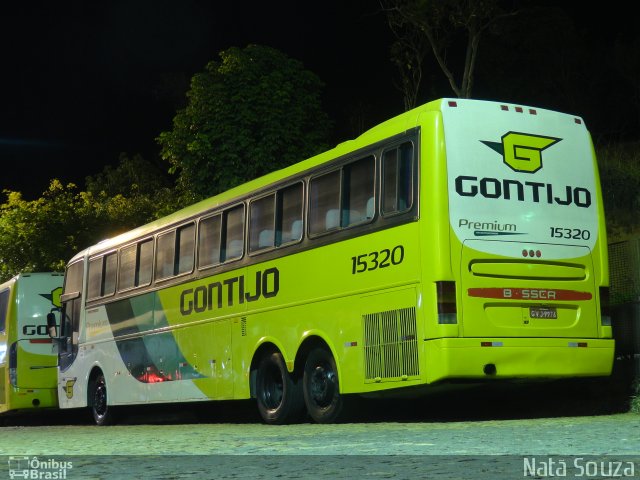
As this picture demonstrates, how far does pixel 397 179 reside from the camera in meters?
11.5

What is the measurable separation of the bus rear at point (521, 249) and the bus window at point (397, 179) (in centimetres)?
51

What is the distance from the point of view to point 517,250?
445 inches

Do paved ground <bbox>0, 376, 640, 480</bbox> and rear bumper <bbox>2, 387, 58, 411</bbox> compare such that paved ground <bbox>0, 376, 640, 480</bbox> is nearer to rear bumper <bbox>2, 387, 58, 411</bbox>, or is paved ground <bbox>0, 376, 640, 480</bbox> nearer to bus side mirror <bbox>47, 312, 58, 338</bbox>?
bus side mirror <bbox>47, 312, 58, 338</bbox>

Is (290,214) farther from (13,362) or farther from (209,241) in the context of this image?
(13,362)

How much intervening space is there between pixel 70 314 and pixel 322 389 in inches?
392

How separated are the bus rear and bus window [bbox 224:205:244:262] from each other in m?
4.44

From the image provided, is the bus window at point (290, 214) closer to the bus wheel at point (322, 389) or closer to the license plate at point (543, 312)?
the bus wheel at point (322, 389)

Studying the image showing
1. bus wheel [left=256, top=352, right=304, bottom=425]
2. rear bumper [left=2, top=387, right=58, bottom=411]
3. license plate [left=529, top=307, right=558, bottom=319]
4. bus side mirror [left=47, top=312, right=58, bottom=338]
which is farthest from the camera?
rear bumper [left=2, top=387, right=58, bottom=411]

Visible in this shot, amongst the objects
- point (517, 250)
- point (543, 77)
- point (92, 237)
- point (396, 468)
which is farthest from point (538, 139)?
point (92, 237)

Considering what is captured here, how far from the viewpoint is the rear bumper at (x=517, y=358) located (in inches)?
422

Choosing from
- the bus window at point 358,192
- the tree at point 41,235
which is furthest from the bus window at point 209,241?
the tree at point 41,235

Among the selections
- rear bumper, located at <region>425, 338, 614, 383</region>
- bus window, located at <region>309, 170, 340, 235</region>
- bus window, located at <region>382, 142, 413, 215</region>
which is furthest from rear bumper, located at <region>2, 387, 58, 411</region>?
rear bumper, located at <region>425, 338, 614, 383</region>

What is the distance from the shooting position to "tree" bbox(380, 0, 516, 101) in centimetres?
2770
